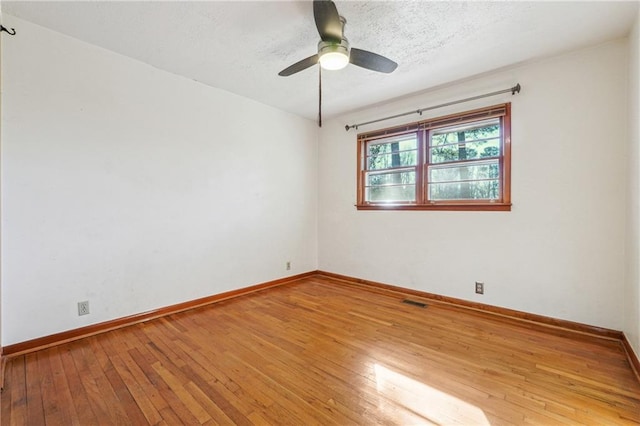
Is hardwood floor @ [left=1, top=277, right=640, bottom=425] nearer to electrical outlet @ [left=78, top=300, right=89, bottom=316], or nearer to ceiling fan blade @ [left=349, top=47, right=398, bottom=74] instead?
electrical outlet @ [left=78, top=300, right=89, bottom=316]

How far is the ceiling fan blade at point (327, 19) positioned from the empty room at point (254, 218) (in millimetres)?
11

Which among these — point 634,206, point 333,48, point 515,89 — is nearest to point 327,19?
point 333,48

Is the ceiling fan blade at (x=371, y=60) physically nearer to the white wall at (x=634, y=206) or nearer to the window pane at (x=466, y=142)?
the window pane at (x=466, y=142)

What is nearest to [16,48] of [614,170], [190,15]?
[190,15]

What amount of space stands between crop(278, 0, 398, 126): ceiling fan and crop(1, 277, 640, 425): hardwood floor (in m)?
2.18

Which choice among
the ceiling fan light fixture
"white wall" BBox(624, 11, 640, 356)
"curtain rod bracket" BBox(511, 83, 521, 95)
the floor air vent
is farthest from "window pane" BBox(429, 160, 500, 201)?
the ceiling fan light fixture

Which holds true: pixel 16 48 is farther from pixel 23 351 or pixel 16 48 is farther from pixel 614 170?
pixel 614 170

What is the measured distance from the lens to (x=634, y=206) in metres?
2.07

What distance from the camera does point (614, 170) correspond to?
2.36 metres

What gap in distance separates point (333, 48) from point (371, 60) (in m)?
0.38

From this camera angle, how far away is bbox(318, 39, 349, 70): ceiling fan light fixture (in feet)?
6.21

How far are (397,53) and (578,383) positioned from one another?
2.84 m

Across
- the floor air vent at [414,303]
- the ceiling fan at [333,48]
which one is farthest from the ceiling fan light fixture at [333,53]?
the floor air vent at [414,303]

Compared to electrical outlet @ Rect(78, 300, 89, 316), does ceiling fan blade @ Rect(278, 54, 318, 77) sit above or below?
above
